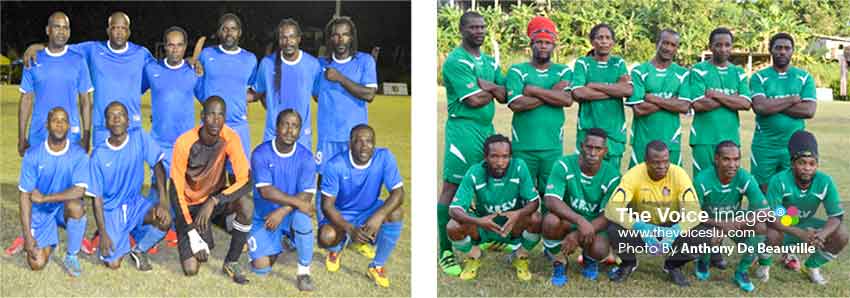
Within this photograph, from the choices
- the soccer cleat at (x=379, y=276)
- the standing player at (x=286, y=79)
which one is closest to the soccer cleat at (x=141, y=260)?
the standing player at (x=286, y=79)

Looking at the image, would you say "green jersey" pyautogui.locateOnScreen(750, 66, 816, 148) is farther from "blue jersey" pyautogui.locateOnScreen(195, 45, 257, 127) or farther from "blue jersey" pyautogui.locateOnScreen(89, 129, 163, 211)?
"blue jersey" pyautogui.locateOnScreen(89, 129, 163, 211)

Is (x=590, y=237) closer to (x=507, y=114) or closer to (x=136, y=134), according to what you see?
(x=507, y=114)

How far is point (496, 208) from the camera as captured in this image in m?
5.51

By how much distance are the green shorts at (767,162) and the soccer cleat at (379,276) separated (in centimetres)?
215

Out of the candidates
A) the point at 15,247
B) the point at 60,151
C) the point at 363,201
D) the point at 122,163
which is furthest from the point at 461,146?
the point at 15,247

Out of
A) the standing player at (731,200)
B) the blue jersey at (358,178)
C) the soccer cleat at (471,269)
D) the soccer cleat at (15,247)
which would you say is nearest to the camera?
the standing player at (731,200)

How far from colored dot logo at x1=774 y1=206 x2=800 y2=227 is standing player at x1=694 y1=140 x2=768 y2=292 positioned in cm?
9

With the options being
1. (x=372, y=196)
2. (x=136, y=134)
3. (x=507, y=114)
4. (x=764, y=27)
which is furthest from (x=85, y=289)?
(x=764, y=27)

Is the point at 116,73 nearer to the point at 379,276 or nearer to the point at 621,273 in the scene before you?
the point at 379,276

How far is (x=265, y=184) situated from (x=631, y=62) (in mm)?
2131

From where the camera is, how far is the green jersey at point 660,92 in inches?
214

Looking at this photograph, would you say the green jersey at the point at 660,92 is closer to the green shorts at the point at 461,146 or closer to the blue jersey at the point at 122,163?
the green shorts at the point at 461,146

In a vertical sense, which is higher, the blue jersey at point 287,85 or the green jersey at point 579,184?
the blue jersey at point 287,85

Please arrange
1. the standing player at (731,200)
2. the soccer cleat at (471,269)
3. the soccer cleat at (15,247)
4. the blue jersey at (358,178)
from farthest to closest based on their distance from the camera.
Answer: the soccer cleat at (15,247) < the soccer cleat at (471,269) < the blue jersey at (358,178) < the standing player at (731,200)
